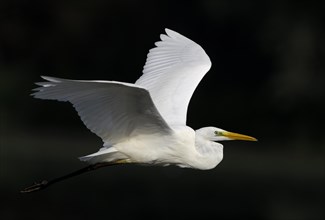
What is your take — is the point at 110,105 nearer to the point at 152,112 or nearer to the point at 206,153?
the point at 152,112

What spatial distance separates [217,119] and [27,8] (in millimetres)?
4823

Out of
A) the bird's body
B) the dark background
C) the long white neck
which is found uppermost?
the bird's body

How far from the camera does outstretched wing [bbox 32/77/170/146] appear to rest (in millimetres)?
5324

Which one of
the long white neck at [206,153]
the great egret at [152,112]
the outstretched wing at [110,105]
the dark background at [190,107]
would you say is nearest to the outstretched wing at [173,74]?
the great egret at [152,112]

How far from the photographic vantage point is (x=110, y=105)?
5.67 meters

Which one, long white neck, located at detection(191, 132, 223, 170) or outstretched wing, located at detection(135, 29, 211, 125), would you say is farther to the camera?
outstretched wing, located at detection(135, 29, 211, 125)

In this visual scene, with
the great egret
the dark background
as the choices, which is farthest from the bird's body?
the dark background

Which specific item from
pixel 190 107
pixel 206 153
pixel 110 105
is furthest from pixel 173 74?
pixel 190 107

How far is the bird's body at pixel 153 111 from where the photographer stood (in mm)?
5430

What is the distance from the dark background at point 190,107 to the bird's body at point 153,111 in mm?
3043

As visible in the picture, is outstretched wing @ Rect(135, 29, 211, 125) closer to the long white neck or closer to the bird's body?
the bird's body

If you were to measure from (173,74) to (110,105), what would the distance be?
1162 mm

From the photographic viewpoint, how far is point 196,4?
17.0m

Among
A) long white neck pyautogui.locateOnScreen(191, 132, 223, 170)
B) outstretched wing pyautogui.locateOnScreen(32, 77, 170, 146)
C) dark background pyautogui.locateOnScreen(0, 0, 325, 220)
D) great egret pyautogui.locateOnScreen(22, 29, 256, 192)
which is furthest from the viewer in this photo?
dark background pyautogui.locateOnScreen(0, 0, 325, 220)
